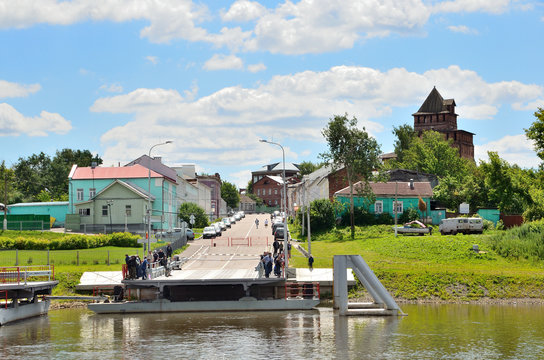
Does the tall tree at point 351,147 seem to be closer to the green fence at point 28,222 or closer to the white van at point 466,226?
the white van at point 466,226

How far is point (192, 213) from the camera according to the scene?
4008 inches

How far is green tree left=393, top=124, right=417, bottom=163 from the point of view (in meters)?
154

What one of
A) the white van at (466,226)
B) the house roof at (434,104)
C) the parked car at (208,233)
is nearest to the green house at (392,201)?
the white van at (466,226)

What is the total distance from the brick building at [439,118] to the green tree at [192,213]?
82520 millimetres

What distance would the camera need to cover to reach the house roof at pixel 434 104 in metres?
175

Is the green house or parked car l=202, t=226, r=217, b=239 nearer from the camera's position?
parked car l=202, t=226, r=217, b=239

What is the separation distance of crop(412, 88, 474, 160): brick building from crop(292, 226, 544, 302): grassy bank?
106918mm

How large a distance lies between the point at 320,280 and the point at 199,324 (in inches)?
462

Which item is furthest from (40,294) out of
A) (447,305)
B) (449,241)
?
(449,241)

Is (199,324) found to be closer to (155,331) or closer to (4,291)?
(155,331)

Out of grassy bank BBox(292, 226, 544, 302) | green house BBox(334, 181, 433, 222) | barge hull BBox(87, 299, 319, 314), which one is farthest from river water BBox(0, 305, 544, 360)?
green house BBox(334, 181, 433, 222)

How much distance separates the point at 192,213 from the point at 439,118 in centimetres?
9109

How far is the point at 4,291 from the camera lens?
142 ft

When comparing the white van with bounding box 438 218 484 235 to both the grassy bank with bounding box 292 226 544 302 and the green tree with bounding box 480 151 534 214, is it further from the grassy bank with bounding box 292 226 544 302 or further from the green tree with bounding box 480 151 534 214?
the green tree with bounding box 480 151 534 214
